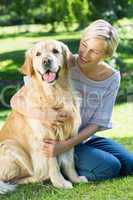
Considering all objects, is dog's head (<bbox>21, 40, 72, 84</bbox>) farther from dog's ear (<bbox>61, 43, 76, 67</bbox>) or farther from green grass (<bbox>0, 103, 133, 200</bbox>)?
green grass (<bbox>0, 103, 133, 200</bbox>)

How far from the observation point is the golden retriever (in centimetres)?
536

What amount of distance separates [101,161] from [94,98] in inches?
23.6

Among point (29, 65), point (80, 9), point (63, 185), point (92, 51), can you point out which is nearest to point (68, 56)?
point (92, 51)

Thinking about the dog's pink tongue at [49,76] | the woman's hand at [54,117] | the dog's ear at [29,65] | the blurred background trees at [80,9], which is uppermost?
the dog's ear at [29,65]

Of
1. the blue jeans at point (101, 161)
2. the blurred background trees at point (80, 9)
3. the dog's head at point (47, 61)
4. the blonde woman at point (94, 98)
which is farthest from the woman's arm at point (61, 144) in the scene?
the blurred background trees at point (80, 9)

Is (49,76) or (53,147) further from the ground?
(49,76)

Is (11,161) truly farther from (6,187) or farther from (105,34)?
(105,34)

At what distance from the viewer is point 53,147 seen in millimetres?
5430

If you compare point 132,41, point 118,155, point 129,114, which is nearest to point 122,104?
point 129,114

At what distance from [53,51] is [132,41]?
1633 cm

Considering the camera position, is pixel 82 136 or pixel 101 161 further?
pixel 101 161

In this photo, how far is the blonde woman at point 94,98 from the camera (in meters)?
5.41

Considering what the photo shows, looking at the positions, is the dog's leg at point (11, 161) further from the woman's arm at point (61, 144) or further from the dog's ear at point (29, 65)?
the dog's ear at point (29, 65)

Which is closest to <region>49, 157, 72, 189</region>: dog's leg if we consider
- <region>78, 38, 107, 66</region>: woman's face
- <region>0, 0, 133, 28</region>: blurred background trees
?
<region>78, 38, 107, 66</region>: woman's face
